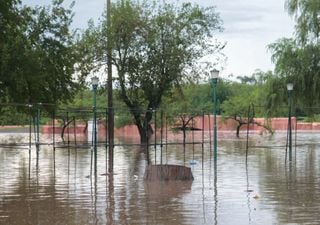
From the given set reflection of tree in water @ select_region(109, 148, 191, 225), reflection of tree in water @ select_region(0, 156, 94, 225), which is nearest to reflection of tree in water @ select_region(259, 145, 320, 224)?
reflection of tree in water @ select_region(109, 148, 191, 225)

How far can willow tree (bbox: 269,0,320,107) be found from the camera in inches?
1393

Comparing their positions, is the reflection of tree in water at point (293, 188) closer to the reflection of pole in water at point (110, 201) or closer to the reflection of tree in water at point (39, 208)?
the reflection of pole in water at point (110, 201)

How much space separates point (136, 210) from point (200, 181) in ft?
20.3

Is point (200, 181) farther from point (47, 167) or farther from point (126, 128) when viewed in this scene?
point (126, 128)

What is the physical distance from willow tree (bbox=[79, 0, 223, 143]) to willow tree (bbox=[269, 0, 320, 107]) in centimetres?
674

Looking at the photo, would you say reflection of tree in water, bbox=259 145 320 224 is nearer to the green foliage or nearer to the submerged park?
the submerged park

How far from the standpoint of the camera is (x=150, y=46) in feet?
141

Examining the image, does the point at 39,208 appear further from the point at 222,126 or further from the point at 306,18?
the point at 222,126

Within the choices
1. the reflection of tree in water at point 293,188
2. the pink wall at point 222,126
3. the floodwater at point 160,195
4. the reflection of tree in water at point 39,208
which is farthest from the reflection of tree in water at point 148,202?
the pink wall at point 222,126

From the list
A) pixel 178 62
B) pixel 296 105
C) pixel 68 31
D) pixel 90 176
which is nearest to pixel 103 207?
pixel 90 176

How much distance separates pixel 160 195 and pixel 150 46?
27579 mm

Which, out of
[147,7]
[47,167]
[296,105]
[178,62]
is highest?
[147,7]

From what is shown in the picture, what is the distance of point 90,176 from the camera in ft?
70.5

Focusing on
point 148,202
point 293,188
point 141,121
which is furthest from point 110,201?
point 141,121
